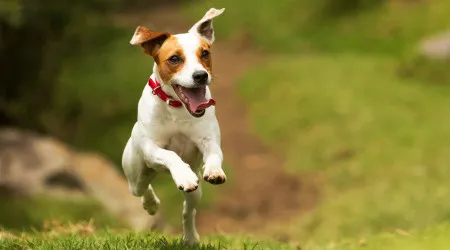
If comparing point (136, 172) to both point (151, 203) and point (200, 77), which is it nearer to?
point (151, 203)

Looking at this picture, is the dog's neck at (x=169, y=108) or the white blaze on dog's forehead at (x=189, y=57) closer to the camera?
the white blaze on dog's forehead at (x=189, y=57)

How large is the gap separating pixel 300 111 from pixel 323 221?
23.3 feet

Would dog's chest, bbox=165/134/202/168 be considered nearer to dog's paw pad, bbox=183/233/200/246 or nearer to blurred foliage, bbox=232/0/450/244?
dog's paw pad, bbox=183/233/200/246


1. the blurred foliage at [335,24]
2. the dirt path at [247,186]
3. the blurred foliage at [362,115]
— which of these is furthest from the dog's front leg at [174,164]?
the blurred foliage at [335,24]

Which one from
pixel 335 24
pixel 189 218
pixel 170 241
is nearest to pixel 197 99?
pixel 189 218

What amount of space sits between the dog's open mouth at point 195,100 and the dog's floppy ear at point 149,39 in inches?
17.2

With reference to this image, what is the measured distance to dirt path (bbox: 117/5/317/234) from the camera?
16406mm

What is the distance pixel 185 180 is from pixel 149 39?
1.14 metres

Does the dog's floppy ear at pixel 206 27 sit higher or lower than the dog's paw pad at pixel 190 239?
higher

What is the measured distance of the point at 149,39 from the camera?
253 inches

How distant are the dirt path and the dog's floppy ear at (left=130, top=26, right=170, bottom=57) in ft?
23.9

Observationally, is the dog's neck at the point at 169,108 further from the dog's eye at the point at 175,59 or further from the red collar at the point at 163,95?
the dog's eye at the point at 175,59

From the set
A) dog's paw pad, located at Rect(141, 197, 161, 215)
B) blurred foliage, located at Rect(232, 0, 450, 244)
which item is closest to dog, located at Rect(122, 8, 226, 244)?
dog's paw pad, located at Rect(141, 197, 161, 215)

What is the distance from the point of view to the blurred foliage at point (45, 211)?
1338cm
